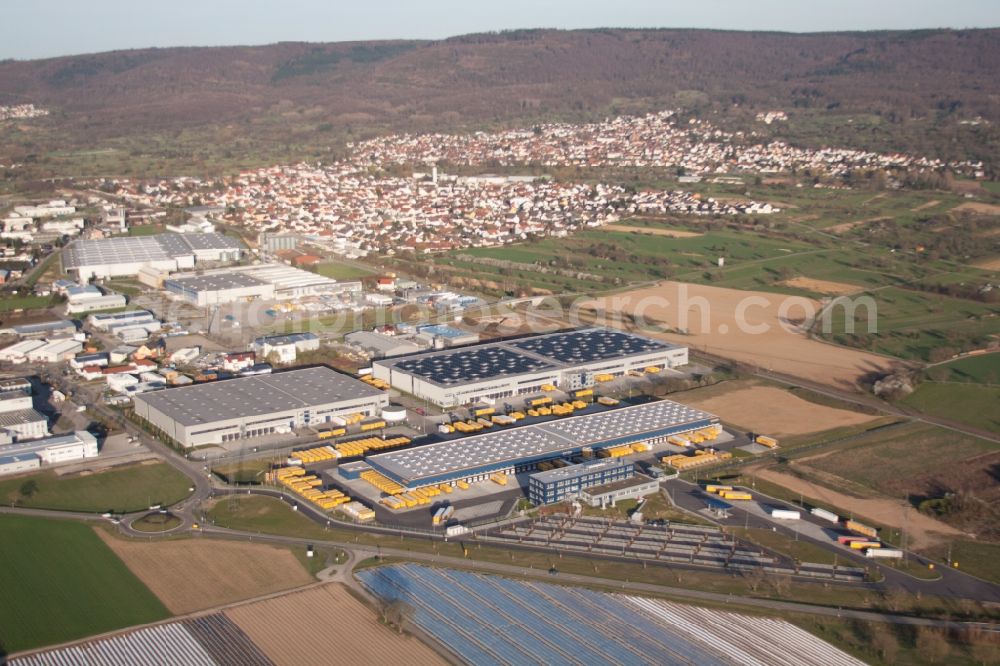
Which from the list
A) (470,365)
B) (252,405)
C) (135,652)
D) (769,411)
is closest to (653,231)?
(470,365)

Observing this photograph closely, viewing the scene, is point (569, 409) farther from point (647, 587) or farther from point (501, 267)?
point (501, 267)

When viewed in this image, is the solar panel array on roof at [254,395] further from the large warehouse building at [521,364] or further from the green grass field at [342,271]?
the green grass field at [342,271]

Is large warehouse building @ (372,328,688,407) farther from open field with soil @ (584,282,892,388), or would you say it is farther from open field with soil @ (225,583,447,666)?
open field with soil @ (225,583,447,666)

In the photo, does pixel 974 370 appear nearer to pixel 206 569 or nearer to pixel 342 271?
pixel 206 569

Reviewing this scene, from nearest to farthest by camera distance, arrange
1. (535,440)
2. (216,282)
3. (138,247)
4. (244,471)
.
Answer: (244,471) → (535,440) → (216,282) → (138,247)

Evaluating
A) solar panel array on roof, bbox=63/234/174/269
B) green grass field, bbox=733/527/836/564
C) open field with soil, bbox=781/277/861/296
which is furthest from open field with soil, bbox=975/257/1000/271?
solar panel array on roof, bbox=63/234/174/269

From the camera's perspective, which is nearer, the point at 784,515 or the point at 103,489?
the point at 784,515

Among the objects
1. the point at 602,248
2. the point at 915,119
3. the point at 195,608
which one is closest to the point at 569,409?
the point at 195,608

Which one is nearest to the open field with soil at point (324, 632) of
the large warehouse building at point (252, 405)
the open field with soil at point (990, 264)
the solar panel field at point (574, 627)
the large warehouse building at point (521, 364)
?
the solar panel field at point (574, 627)
